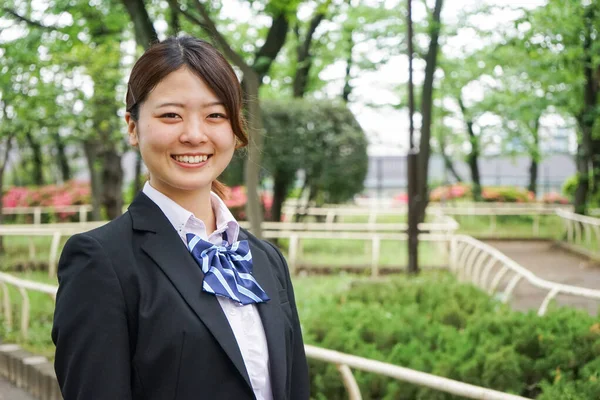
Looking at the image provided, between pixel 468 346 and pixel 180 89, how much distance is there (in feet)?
11.6

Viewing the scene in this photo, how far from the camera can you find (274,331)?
6.67ft

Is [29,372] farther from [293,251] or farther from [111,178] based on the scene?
[111,178]

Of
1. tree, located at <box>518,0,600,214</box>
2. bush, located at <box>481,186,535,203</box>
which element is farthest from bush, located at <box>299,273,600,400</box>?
bush, located at <box>481,186,535,203</box>

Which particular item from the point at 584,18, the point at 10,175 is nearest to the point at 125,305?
the point at 584,18

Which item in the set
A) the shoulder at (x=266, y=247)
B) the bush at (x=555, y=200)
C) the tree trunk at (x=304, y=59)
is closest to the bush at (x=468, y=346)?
the shoulder at (x=266, y=247)

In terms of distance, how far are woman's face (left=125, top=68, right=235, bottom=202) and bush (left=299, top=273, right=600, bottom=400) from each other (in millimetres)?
2618

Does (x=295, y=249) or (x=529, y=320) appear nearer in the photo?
(x=529, y=320)

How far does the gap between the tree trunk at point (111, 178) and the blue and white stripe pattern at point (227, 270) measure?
13.8 metres

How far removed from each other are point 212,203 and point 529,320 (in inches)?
151

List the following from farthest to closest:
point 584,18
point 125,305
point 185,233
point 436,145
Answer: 1. point 436,145
2. point 584,18
3. point 185,233
4. point 125,305

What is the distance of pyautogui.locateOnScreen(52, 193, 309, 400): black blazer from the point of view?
5.80ft

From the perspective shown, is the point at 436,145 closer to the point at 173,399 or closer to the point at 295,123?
the point at 295,123

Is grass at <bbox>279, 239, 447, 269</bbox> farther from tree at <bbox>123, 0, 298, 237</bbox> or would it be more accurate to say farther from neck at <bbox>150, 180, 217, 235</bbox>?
neck at <bbox>150, 180, 217, 235</bbox>

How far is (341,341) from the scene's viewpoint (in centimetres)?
547
